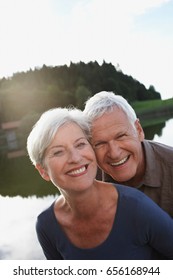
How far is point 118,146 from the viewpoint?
0.98m

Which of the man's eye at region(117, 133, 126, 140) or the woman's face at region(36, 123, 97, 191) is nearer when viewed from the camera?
the woman's face at region(36, 123, 97, 191)

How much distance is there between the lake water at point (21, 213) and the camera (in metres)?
2.53

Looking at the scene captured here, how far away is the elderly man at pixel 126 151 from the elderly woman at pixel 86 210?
10 cm

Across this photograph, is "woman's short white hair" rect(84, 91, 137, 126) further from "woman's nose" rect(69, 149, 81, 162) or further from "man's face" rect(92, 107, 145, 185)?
"woman's nose" rect(69, 149, 81, 162)

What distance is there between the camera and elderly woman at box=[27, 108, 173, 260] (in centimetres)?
76

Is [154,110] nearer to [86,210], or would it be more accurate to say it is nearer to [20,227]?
[20,227]

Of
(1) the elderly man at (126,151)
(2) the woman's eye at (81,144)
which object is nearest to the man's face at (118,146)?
(1) the elderly man at (126,151)

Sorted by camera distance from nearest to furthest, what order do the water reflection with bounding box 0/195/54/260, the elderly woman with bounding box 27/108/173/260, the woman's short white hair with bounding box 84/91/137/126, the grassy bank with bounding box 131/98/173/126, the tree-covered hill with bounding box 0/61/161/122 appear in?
the elderly woman with bounding box 27/108/173/260
the woman's short white hair with bounding box 84/91/137/126
the water reflection with bounding box 0/195/54/260
the grassy bank with bounding box 131/98/173/126
the tree-covered hill with bounding box 0/61/161/122

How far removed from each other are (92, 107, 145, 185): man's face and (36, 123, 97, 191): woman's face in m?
0.13

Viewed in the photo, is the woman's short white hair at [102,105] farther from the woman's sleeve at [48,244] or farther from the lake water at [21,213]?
the lake water at [21,213]

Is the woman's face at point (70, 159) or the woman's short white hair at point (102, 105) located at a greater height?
the woman's short white hair at point (102, 105)

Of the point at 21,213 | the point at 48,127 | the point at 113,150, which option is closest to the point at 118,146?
the point at 113,150

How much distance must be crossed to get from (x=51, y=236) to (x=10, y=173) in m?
5.95

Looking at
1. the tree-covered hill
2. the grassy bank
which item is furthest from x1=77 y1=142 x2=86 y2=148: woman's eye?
the tree-covered hill
